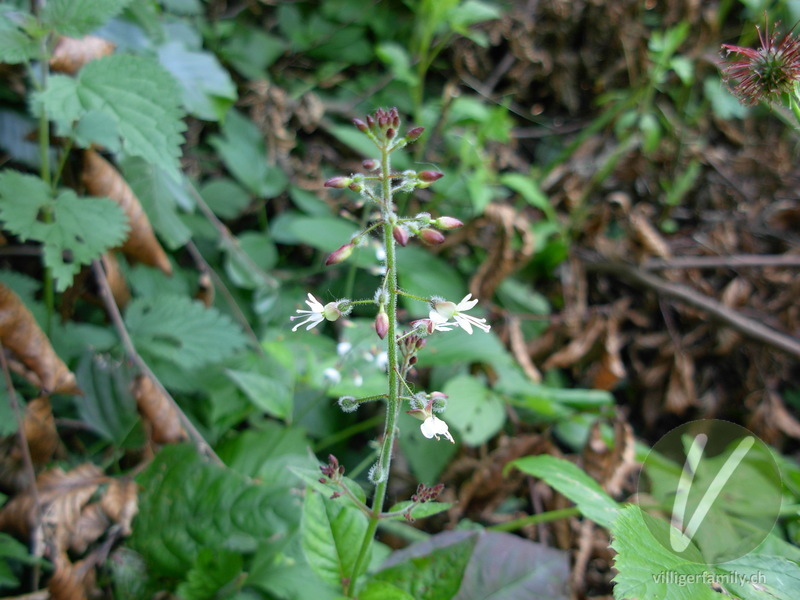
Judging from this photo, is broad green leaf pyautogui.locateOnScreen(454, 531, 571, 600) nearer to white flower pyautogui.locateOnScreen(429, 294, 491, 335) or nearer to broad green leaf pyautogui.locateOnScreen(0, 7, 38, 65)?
white flower pyautogui.locateOnScreen(429, 294, 491, 335)

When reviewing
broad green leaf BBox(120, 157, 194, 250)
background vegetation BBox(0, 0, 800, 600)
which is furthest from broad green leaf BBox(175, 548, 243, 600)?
broad green leaf BBox(120, 157, 194, 250)

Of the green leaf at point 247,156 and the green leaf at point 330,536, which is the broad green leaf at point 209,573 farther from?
the green leaf at point 247,156

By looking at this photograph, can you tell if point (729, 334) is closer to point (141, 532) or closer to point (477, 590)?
point (477, 590)

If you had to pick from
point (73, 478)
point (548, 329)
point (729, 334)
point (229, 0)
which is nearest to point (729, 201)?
point (729, 334)

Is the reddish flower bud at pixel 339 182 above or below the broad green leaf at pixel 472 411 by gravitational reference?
above

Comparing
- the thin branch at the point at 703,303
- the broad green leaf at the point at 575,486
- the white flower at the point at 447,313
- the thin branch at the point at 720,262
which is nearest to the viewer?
the white flower at the point at 447,313

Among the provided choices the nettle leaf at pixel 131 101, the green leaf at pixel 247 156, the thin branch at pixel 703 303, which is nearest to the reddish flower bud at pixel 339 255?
the nettle leaf at pixel 131 101
